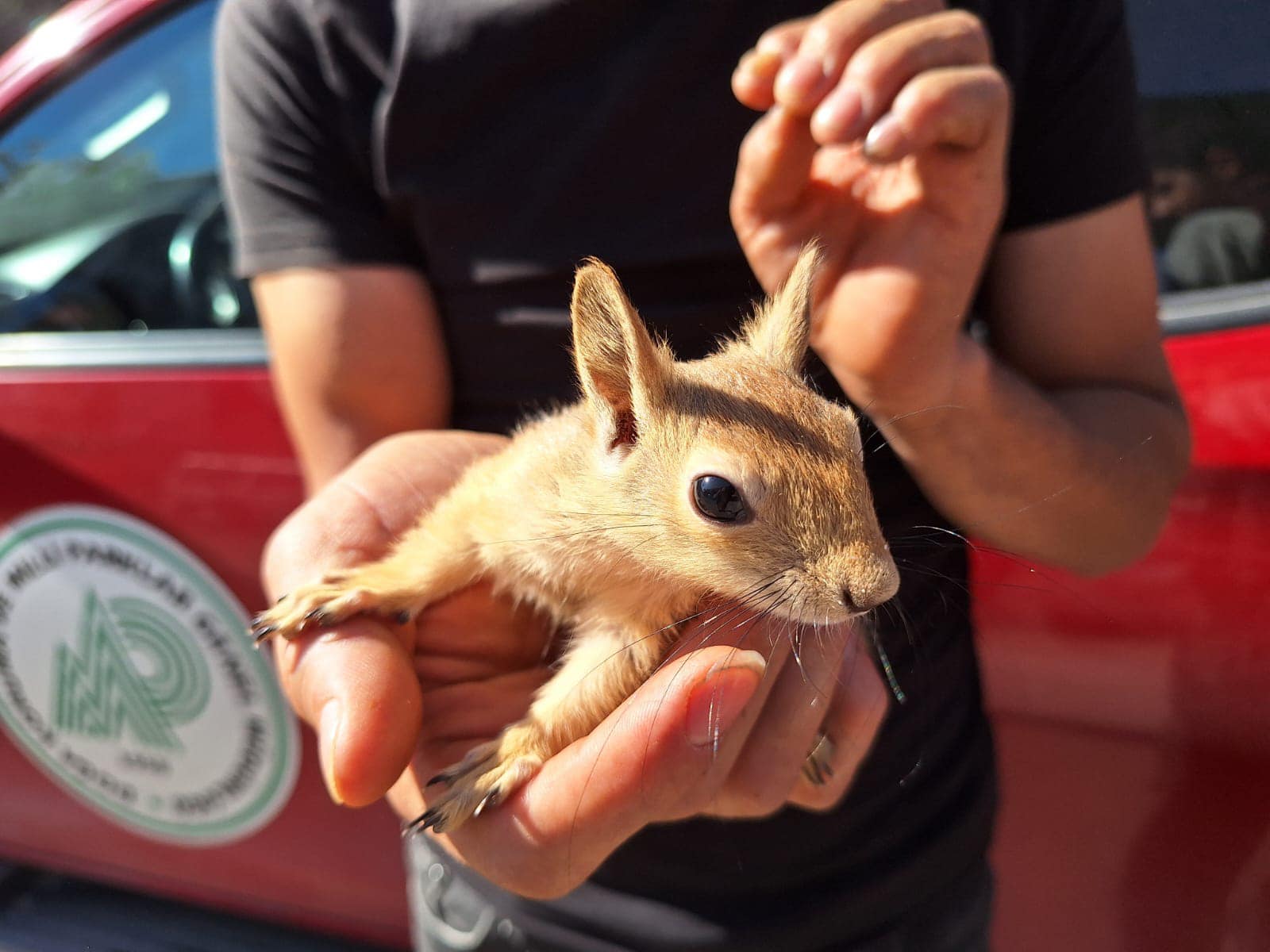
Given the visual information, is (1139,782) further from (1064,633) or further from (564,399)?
(564,399)

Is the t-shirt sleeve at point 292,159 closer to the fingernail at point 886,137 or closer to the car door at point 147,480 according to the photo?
the car door at point 147,480

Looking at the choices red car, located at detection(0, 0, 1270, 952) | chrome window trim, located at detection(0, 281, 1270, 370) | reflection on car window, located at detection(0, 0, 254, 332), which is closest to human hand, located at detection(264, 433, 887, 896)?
red car, located at detection(0, 0, 1270, 952)

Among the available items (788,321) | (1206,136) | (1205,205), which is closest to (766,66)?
(788,321)

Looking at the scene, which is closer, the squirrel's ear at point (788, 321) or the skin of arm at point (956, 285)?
the skin of arm at point (956, 285)

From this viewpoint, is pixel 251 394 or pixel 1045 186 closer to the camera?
pixel 1045 186

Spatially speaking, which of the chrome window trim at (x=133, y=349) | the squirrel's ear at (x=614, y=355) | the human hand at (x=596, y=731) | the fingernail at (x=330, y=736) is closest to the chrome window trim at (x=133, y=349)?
the chrome window trim at (x=133, y=349)

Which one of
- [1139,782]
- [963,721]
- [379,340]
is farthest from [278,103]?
[1139,782]

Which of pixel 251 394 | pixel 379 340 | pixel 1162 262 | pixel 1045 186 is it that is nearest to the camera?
pixel 1045 186
